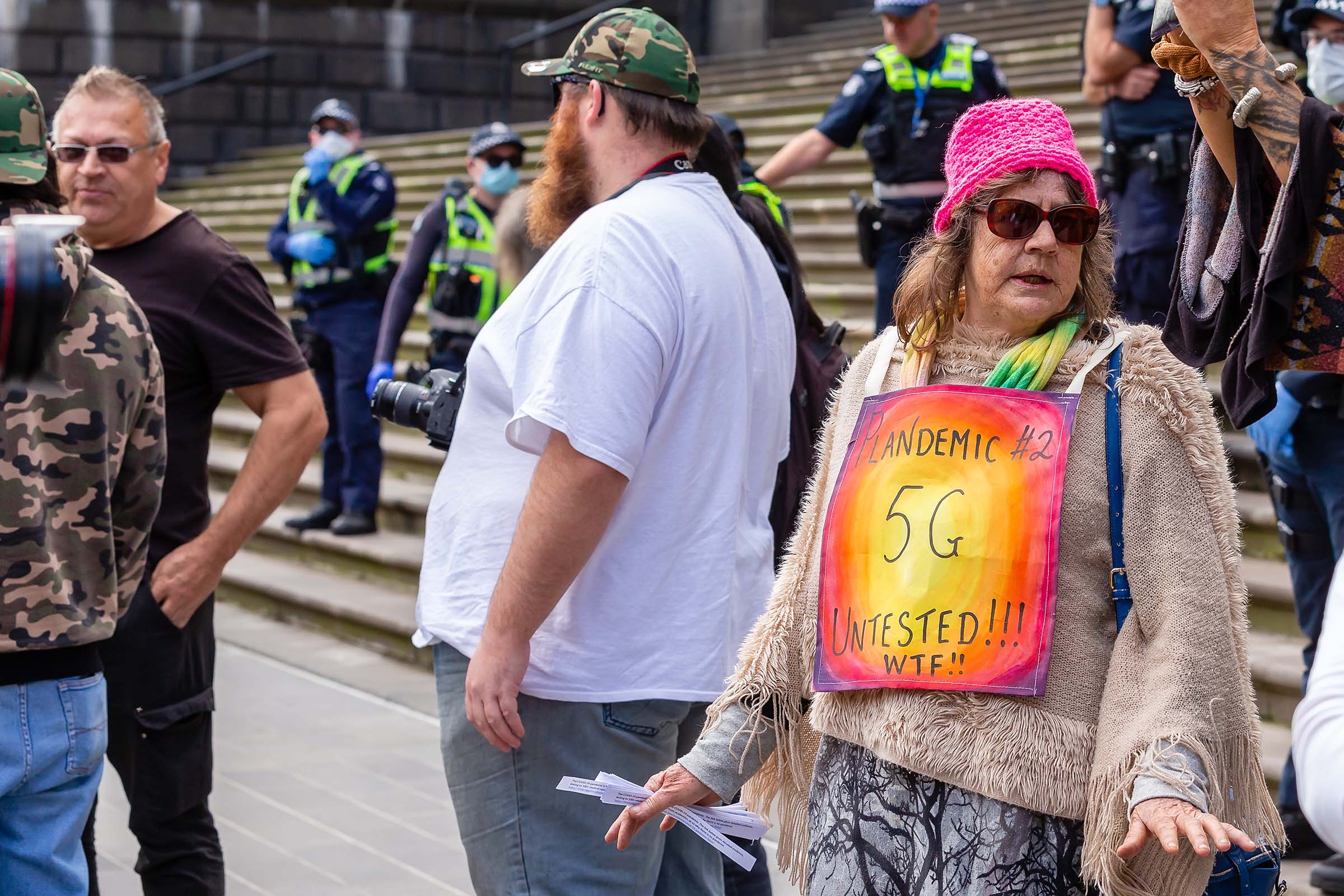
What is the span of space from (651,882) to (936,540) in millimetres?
931

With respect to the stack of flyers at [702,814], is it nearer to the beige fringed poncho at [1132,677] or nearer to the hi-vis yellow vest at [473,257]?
the beige fringed poncho at [1132,677]

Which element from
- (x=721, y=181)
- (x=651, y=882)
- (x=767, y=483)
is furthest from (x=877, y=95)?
(x=651, y=882)

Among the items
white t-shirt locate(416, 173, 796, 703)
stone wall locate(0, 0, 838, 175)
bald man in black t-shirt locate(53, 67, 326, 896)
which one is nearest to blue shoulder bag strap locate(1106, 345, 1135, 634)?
white t-shirt locate(416, 173, 796, 703)

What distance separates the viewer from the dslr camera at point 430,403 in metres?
2.83

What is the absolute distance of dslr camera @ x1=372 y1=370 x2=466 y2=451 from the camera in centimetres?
283

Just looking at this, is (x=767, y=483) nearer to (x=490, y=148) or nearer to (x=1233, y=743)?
(x=1233, y=743)

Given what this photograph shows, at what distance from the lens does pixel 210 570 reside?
11.1ft

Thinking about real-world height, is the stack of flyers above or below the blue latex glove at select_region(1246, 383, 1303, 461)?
below

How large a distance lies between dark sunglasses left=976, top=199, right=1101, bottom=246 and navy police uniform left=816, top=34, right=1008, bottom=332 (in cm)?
370

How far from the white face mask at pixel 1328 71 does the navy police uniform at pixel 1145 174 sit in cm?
145

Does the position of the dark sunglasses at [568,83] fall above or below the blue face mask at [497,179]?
above

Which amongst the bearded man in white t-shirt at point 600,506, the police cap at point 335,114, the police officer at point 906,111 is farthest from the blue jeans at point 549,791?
the police cap at point 335,114

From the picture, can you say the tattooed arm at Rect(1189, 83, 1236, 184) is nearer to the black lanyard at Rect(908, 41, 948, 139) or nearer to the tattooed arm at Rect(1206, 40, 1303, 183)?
the tattooed arm at Rect(1206, 40, 1303, 183)

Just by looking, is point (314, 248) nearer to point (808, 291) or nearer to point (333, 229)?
point (333, 229)
